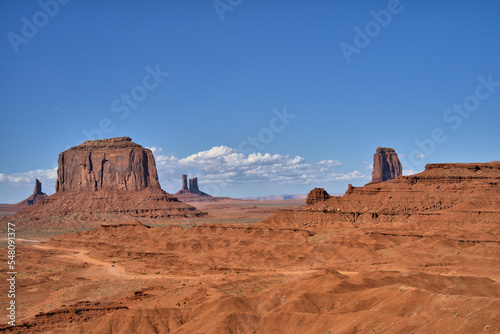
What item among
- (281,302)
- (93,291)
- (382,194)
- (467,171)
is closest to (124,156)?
(382,194)

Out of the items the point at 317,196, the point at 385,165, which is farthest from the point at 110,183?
the point at 385,165

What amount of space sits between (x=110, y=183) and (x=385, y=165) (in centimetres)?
10612

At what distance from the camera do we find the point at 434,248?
64.1 metres

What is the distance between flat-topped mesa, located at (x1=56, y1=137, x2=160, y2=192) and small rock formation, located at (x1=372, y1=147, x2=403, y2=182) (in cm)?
8702

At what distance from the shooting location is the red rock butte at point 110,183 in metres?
158

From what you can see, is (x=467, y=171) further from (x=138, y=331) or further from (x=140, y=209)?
(x=140, y=209)

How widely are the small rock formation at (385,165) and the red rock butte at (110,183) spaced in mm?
72506

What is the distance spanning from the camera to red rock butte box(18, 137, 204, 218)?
158 meters

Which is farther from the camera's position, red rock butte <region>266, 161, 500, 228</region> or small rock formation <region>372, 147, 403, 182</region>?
small rock formation <region>372, 147, 403, 182</region>

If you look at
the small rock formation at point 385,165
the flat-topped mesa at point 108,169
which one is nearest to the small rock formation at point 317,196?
the flat-topped mesa at point 108,169

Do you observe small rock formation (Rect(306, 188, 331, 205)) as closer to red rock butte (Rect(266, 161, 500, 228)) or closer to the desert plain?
red rock butte (Rect(266, 161, 500, 228))

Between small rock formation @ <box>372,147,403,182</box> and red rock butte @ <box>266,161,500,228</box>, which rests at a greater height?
small rock formation @ <box>372,147,403,182</box>

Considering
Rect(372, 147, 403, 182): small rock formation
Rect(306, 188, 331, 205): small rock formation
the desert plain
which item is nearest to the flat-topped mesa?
the desert plain

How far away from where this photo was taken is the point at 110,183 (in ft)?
548
